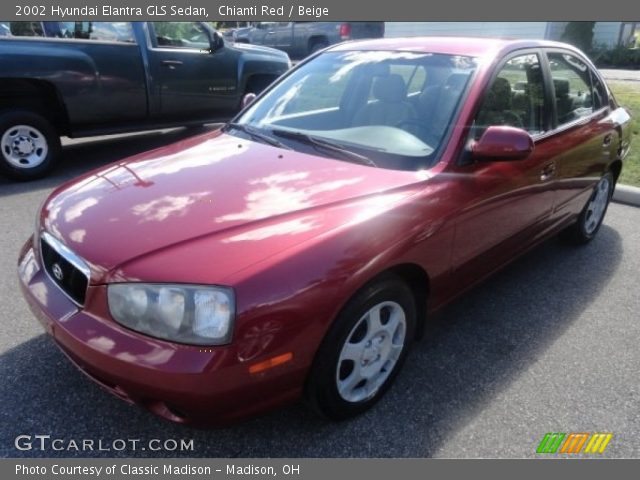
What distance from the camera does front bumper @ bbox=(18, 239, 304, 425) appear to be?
70.4 inches

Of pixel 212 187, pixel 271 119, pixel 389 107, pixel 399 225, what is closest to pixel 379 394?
pixel 399 225

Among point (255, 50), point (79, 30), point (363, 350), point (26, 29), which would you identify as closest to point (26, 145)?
point (26, 29)

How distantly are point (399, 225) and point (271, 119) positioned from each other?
4.52 ft

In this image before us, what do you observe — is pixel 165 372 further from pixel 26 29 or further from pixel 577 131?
pixel 26 29

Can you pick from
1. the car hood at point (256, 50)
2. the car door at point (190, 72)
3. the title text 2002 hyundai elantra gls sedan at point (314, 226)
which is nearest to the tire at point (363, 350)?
the title text 2002 hyundai elantra gls sedan at point (314, 226)

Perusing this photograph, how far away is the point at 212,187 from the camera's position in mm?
2441

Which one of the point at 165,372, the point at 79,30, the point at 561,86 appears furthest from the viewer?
the point at 79,30

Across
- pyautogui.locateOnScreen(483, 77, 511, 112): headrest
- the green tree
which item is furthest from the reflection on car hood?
the green tree

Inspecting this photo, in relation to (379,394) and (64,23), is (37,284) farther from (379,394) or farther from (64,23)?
(64,23)

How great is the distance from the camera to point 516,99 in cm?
313

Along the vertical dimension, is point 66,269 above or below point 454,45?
below

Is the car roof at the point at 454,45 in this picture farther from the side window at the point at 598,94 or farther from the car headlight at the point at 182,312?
the car headlight at the point at 182,312

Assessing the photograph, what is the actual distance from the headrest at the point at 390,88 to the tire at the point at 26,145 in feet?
13.8

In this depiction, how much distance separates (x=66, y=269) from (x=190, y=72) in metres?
5.14
